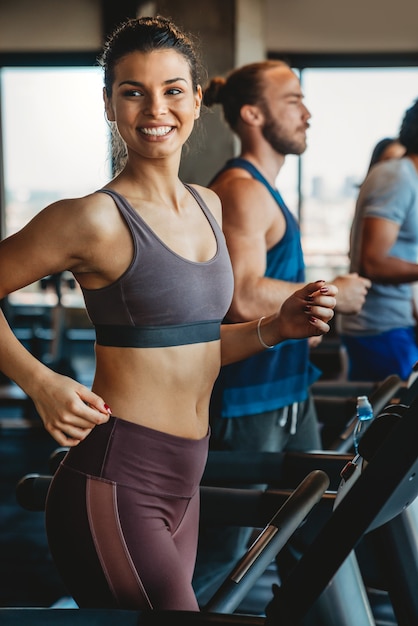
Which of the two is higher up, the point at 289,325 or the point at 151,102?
the point at 151,102

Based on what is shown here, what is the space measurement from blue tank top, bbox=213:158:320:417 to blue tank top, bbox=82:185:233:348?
0.82 meters

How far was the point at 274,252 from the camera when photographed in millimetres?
2166

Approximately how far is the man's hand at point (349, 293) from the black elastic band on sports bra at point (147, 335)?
2.09ft

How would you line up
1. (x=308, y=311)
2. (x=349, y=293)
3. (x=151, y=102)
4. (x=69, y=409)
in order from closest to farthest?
1. (x=69, y=409)
2. (x=151, y=102)
3. (x=308, y=311)
4. (x=349, y=293)

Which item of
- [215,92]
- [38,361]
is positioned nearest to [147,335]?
[38,361]

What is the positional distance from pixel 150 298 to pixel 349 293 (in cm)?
74

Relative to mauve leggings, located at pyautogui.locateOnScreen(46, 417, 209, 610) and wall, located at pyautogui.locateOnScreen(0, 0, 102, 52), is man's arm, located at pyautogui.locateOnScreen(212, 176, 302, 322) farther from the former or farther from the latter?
wall, located at pyautogui.locateOnScreen(0, 0, 102, 52)

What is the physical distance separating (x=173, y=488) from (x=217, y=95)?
1407 mm

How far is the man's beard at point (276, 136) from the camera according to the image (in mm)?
2264

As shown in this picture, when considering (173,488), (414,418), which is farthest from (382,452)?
(173,488)

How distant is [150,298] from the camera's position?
127 centimetres

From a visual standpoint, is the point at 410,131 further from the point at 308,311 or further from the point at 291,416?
the point at 308,311

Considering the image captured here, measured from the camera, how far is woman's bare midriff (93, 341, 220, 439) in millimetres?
1299

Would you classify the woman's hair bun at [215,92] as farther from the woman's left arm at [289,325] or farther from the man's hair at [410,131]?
the woman's left arm at [289,325]
